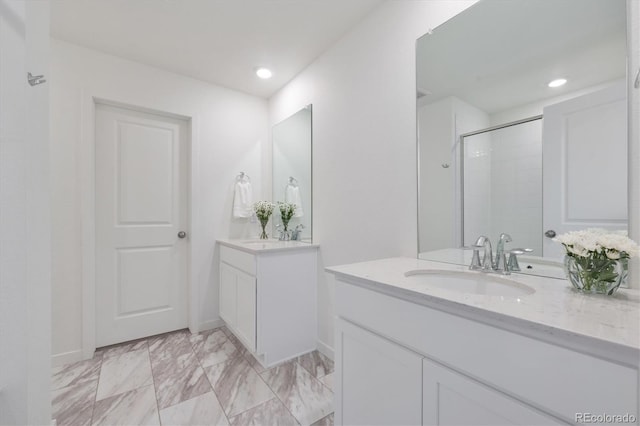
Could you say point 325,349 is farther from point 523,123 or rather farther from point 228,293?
point 523,123

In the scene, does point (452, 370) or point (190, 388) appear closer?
point (452, 370)

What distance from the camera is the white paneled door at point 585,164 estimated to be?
923 millimetres

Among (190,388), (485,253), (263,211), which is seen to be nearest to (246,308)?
(190,388)

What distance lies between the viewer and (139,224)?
2.37m

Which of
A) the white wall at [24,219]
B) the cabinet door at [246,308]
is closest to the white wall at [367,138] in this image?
the cabinet door at [246,308]

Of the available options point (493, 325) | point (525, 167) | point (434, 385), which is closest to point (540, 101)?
point (525, 167)

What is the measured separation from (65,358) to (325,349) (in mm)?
1924

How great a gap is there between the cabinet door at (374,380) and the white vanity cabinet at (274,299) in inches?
34.0

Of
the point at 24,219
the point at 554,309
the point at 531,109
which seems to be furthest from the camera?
the point at 531,109

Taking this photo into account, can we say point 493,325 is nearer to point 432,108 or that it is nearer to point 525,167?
point 525,167

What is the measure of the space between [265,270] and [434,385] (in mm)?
1315

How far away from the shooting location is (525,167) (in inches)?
44.4

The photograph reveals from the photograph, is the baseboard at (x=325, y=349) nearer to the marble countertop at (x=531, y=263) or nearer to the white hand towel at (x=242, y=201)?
the marble countertop at (x=531, y=263)

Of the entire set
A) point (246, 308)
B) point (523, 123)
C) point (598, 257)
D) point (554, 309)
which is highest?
point (523, 123)
